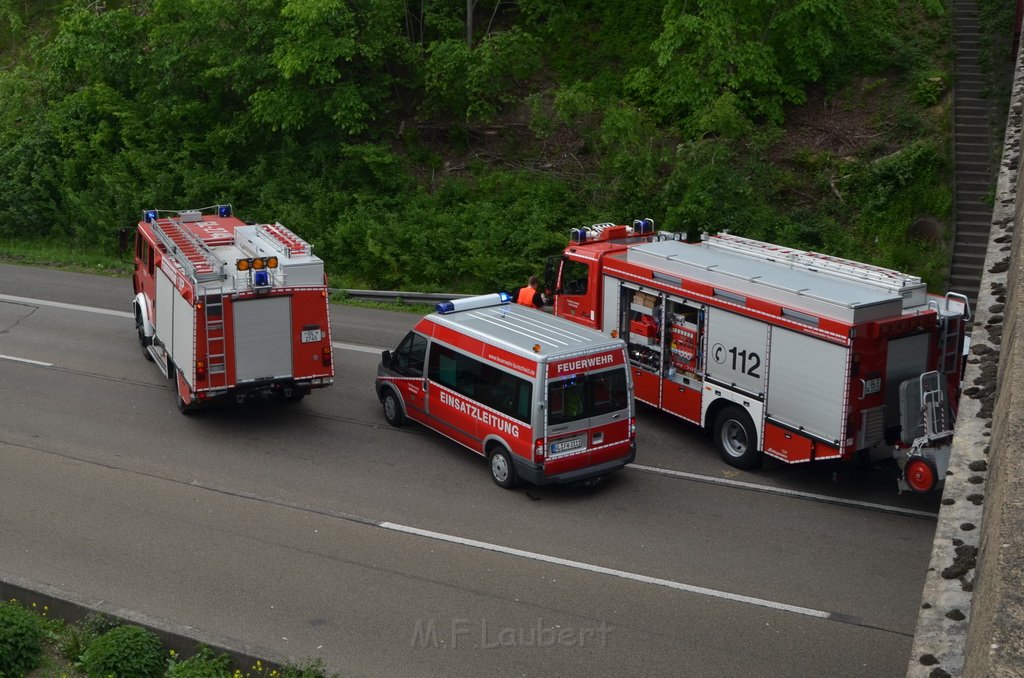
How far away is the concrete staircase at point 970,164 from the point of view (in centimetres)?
2345

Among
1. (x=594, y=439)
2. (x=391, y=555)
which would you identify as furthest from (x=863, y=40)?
(x=391, y=555)

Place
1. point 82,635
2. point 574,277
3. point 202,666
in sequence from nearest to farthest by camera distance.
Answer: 1. point 202,666
2. point 82,635
3. point 574,277

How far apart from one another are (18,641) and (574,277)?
10754mm

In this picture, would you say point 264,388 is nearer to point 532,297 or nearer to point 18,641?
point 532,297

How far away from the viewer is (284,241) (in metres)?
17.9

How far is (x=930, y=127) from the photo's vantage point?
27.0 m

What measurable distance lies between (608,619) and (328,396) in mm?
8667

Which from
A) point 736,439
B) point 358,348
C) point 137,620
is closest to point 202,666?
point 137,620

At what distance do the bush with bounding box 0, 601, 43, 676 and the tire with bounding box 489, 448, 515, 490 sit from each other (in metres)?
6.20

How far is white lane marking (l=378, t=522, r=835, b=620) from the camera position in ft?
39.5

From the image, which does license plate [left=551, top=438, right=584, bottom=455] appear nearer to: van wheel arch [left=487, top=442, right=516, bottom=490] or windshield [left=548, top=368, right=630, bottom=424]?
windshield [left=548, top=368, right=630, bottom=424]

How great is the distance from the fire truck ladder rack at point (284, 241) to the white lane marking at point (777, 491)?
235 inches

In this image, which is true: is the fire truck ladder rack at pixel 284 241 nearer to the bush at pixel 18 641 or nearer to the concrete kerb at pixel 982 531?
the bush at pixel 18 641

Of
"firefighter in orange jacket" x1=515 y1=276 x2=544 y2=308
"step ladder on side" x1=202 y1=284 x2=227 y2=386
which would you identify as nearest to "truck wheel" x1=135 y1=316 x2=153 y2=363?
"step ladder on side" x1=202 y1=284 x2=227 y2=386
